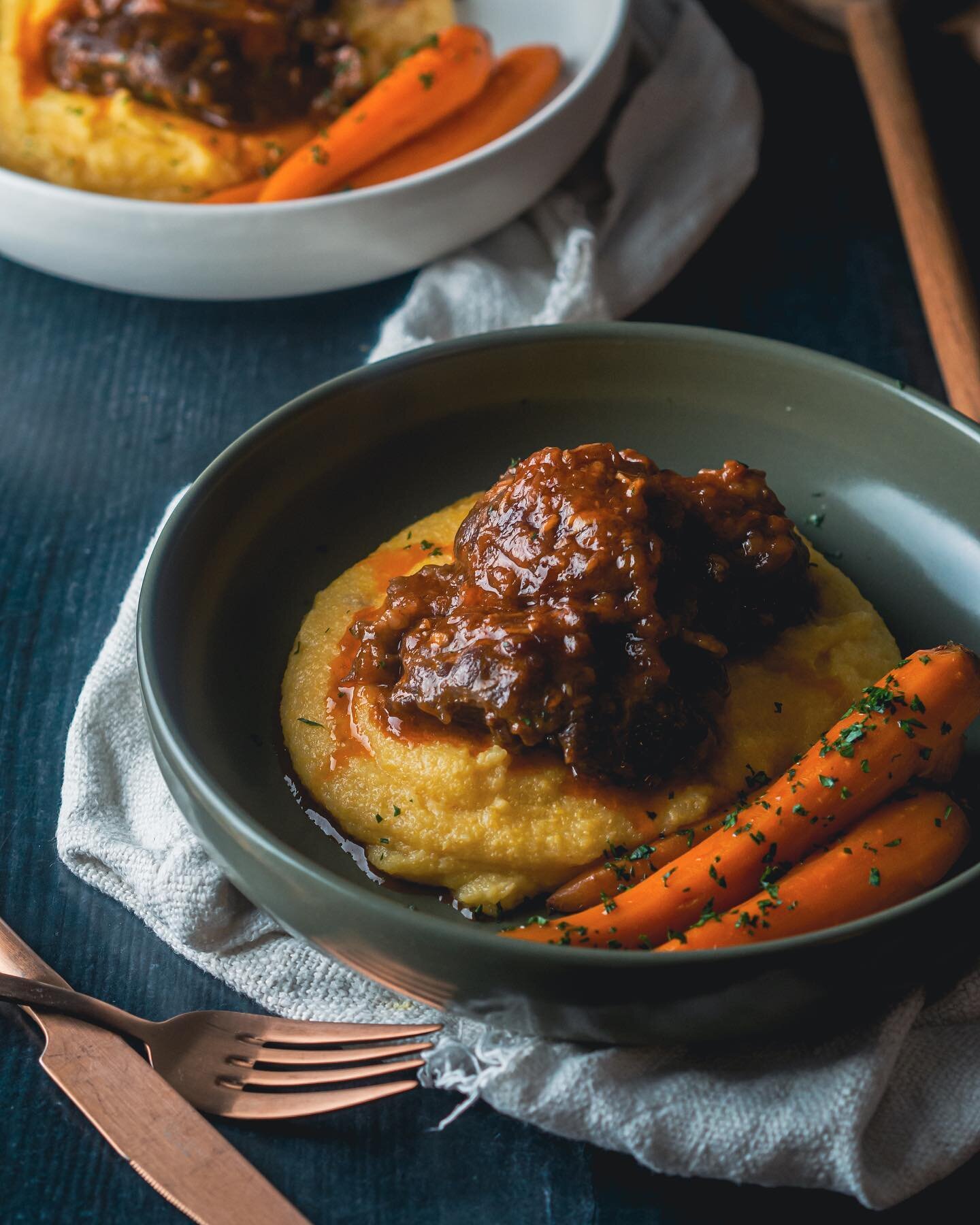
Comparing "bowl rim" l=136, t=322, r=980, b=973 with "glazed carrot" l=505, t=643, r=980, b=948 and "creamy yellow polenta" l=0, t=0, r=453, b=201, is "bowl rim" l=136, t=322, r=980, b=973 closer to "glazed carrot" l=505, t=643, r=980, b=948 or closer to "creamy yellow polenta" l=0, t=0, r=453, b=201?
"glazed carrot" l=505, t=643, r=980, b=948

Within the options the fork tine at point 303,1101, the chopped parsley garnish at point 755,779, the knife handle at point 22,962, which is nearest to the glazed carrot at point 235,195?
the knife handle at point 22,962

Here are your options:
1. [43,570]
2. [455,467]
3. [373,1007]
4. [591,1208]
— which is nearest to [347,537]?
[455,467]

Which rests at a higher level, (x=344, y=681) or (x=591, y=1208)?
(x=344, y=681)

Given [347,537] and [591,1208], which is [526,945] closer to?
[591,1208]

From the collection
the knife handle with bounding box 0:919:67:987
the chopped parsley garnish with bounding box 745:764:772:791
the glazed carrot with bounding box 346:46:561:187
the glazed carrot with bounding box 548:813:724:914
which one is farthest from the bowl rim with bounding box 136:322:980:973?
the glazed carrot with bounding box 346:46:561:187

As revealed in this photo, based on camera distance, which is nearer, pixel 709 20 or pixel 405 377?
pixel 405 377

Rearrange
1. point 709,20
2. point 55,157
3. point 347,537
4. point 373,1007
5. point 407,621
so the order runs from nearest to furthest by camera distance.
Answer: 1. point 373,1007
2. point 407,621
3. point 347,537
4. point 55,157
5. point 709,20

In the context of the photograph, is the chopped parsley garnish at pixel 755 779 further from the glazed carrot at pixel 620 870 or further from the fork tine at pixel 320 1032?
the fork tine at pixel 320 1032

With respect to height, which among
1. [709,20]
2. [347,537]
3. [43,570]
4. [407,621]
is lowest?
[43,570]
